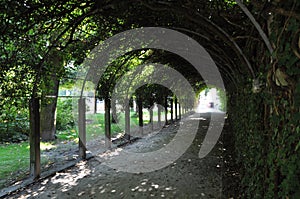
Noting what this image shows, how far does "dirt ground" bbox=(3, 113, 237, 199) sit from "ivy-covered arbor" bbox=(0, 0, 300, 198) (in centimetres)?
64

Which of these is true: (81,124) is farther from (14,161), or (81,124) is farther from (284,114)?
(284,114)

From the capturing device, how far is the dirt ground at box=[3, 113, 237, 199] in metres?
4.07

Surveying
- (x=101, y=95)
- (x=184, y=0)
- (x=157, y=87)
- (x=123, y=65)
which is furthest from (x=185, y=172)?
(x=157, y=87)

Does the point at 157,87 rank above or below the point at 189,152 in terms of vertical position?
above

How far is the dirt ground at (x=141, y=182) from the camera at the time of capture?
4066 mm

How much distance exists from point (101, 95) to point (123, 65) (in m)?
1.57

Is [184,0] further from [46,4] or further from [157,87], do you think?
[157,87]

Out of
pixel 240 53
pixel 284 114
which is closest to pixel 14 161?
pixel 240 53

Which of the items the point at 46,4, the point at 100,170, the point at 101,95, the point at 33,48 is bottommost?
the point at 100,170

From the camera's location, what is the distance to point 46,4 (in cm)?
378

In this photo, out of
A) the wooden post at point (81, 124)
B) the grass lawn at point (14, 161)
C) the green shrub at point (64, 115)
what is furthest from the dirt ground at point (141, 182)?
the green shrub at point (64, 115)

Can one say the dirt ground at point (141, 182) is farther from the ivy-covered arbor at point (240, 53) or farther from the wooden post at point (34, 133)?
the ivy-covered arbor at point (240, 53)

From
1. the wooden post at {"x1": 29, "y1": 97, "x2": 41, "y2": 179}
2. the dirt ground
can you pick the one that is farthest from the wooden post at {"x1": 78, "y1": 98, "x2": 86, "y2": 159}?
the wooden post at {"x1": 29, "y1": 97, "x2": 41, "y2": 179}

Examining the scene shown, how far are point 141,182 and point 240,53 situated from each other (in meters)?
3.01
